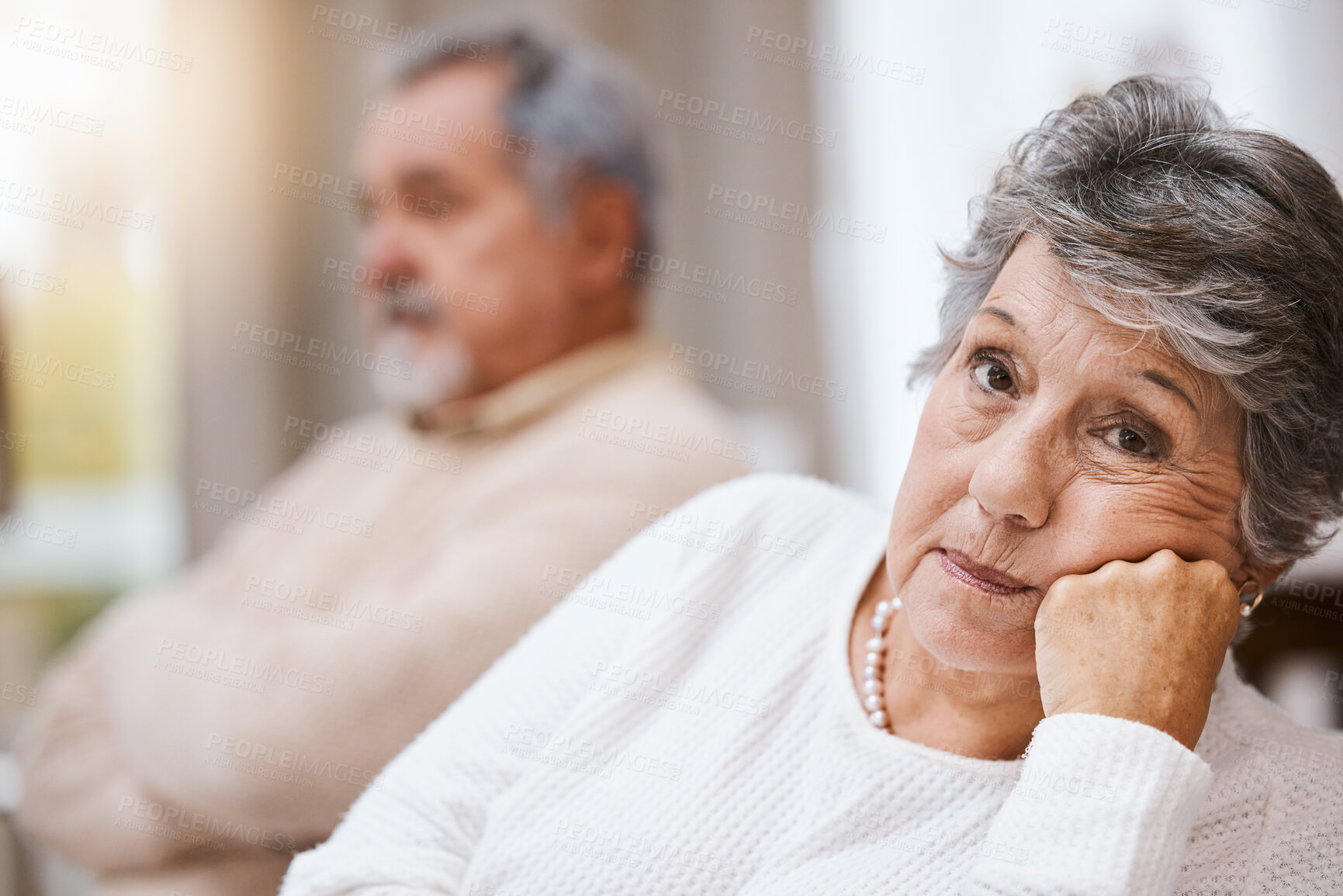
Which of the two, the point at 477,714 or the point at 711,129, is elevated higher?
the point at 711,129

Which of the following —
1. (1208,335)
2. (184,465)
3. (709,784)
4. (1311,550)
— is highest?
(1208,335)

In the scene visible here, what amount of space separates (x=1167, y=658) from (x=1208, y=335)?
0.24 meters

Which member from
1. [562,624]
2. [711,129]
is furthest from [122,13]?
[562,624]

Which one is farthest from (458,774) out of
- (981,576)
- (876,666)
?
(981,576)

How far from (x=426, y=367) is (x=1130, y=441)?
124 cm

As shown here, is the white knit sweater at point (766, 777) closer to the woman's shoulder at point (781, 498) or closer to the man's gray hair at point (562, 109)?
the woman's shoulder at point (781, 498)

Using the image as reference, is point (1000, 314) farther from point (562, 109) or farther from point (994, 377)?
point (562, 109)

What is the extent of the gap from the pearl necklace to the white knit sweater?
0.02 meters

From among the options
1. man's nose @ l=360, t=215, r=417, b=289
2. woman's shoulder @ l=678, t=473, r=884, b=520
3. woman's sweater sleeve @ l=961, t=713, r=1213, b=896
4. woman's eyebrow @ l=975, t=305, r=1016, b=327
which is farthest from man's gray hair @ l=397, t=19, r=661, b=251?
woman's sweater sleeve @ l=961, t=713, r=1213, b=896

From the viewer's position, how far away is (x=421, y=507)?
5.59 feet

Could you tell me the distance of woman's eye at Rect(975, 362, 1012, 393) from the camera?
2.84 ft

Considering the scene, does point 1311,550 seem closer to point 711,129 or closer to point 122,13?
point 711,129

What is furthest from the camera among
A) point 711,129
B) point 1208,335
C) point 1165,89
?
point 711,129

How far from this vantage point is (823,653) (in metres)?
1.02
